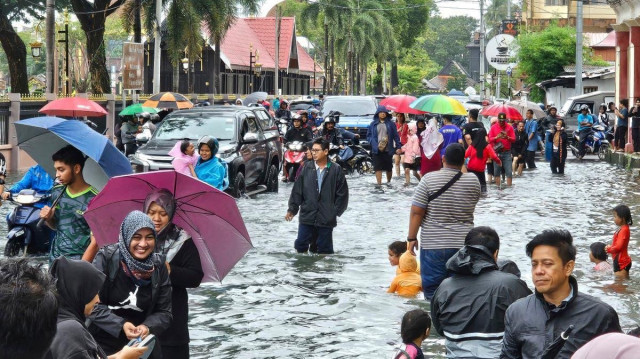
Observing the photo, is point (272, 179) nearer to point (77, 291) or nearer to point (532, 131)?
point (532, 131)

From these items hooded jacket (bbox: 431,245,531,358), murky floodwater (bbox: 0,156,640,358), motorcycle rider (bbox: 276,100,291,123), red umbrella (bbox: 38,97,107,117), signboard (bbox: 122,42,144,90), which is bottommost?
murky floodwater (bbox: 0,156,640,358)

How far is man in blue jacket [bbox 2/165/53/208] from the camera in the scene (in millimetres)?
12812

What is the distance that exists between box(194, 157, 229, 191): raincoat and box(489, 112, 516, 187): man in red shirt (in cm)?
1093

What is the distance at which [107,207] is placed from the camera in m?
7.20

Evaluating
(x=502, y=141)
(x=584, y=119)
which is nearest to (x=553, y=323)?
(x=502, y=141)

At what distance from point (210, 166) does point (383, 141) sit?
10590 millimetres

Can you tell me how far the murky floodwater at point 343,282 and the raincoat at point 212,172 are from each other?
1.03 m

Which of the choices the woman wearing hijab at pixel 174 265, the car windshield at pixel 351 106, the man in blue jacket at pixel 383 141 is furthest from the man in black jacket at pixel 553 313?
the car windshield at pixel 351 106

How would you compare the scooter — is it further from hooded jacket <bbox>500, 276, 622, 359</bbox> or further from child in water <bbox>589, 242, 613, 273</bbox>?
hooded jacket <bbox>500, 276, 622, 359</bbox>

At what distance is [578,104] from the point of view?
1638 inches

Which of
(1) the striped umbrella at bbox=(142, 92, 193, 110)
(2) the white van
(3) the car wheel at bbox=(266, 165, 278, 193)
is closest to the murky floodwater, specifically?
(3) the car wheel at bbox=(266, 165, 278, 193)

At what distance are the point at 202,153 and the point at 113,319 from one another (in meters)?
8.63

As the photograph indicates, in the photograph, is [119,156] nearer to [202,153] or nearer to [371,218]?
[202,153]

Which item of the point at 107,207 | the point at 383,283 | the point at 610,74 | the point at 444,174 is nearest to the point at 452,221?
the point at 444,174
